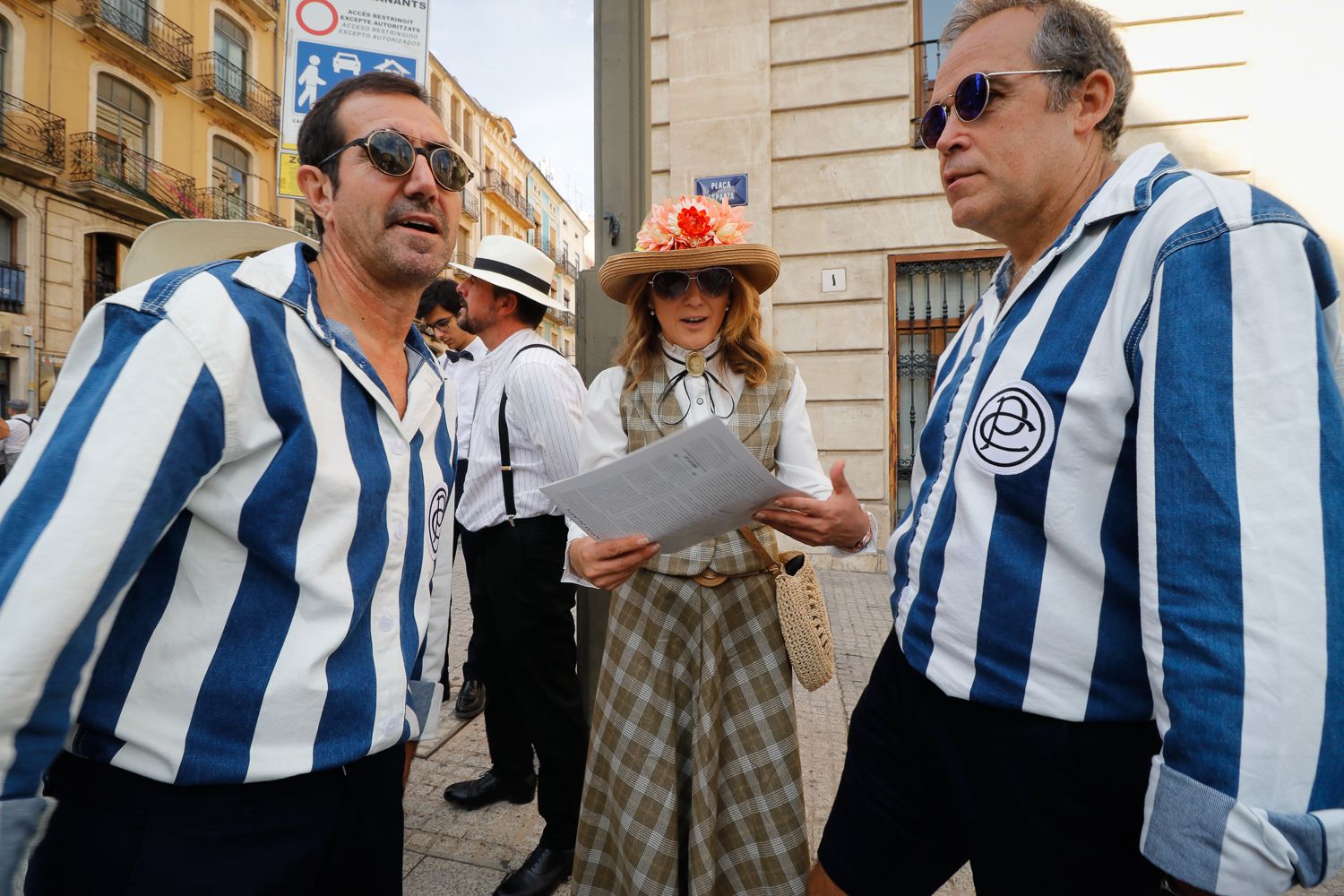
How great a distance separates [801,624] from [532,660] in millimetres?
1158

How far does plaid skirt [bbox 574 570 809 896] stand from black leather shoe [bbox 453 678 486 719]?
72.3 inches

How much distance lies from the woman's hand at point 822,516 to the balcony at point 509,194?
3671cm

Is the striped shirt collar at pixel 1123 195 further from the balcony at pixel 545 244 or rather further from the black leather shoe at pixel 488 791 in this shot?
the balcony at pixel 545 244

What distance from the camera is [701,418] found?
2.14m

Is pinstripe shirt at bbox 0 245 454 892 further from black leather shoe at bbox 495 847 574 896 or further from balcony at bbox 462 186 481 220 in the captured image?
balcony at bbox 462 186 481 220

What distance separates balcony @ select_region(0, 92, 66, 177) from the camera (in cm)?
1609

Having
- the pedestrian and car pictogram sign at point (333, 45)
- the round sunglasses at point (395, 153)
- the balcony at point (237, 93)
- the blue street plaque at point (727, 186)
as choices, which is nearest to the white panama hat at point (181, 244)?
the round sunglasses at point (395, 153)

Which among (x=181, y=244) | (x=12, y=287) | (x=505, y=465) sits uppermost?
(x=12, y=287)

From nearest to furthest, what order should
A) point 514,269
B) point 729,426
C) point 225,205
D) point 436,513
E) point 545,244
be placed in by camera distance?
point 436,513 < point 729,426 < point 514,269 < point 225,205 < point 545,244

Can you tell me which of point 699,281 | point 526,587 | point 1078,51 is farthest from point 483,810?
point 1078,51

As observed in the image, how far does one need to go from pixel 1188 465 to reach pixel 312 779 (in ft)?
4.70

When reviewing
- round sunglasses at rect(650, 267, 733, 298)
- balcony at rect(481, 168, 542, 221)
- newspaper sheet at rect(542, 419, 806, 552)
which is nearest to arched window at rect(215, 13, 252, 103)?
balcony at rect(481, 168, 542, 221)

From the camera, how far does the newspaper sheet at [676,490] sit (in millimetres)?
1438

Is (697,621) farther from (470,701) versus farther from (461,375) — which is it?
(461,375)
